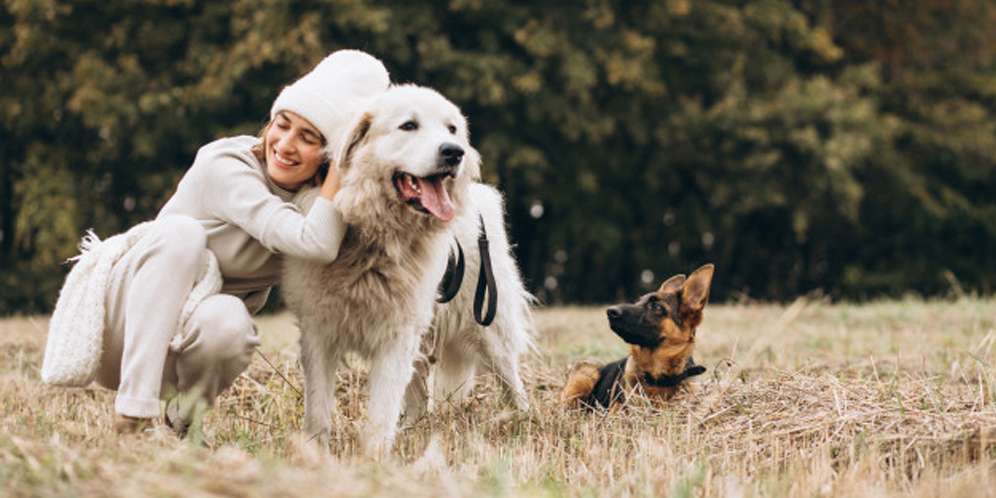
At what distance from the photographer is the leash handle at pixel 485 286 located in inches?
192

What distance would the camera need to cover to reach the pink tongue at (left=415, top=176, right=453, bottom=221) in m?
4.04

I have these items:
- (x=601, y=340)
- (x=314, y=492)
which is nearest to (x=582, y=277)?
(x=601, y=340)

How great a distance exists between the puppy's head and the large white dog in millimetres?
940

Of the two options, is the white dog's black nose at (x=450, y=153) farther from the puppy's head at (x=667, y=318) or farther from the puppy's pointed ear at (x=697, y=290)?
the puppy's pointed ear at (x=697, y=290)

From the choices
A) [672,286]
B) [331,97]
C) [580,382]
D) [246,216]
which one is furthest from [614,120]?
[246,216]

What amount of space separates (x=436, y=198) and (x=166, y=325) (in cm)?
106

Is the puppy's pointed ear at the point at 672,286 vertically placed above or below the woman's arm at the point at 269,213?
below

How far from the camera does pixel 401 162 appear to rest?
400 centimetres

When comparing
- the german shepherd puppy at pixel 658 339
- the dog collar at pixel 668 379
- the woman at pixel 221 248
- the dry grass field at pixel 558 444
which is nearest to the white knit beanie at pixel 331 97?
the woman at pixel 221 248

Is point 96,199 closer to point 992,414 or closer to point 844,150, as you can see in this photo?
point 844,150

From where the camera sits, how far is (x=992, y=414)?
377cm

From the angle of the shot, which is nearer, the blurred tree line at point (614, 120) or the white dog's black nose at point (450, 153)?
the white dog's black nose at point (450, 153)

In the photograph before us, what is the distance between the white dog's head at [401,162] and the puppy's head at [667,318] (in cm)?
116

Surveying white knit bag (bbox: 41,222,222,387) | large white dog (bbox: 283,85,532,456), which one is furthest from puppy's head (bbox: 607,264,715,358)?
white knit bag (bbox: 41,222,222,387)
